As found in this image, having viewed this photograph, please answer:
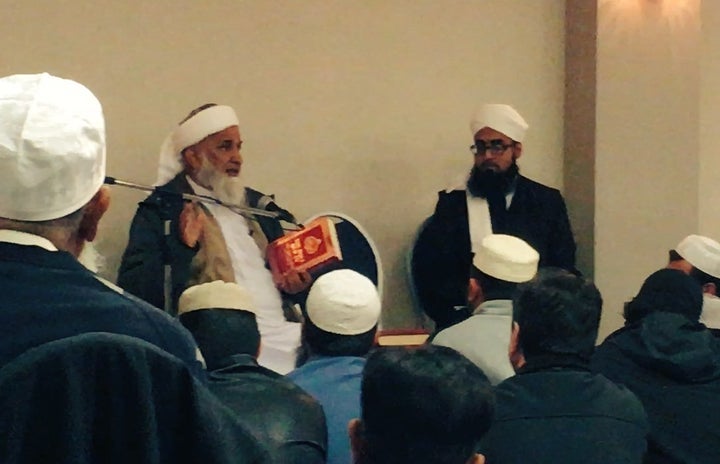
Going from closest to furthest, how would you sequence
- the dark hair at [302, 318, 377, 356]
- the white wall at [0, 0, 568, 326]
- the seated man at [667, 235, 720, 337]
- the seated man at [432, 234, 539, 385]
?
the dark hair at [302, 318, 377, 356], the seated man at [432, 234, 539, 385], the seated man at [667, 235, 720, 337], the white wall at [0, 0, 568, 326]

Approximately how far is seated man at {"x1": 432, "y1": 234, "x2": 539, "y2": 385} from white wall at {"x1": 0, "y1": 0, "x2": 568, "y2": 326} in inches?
74.0

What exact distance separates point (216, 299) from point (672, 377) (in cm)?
112

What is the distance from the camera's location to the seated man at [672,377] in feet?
7.94

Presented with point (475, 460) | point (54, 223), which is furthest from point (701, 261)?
point (54, 223)

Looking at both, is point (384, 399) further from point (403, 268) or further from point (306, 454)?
point (403, 268)

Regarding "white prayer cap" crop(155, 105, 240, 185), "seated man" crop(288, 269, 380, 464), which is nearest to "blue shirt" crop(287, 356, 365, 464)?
"seated man" crop(288, 269, 380, 464)

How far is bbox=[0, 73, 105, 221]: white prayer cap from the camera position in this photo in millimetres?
1153

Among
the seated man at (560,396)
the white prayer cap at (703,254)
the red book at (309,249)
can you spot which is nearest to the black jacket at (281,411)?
the seated man at (560,396)

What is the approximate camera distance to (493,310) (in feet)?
9.34

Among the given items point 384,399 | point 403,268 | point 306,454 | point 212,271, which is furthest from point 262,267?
point 384,399

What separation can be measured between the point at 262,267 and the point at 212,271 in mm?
263

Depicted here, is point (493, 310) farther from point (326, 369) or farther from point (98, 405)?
point (98, 405)

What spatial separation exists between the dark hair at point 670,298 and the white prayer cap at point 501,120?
74.2 inches

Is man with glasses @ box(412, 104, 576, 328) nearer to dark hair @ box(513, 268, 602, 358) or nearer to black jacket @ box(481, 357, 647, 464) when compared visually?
dark hair @ box(513, 268, 602, 358)
